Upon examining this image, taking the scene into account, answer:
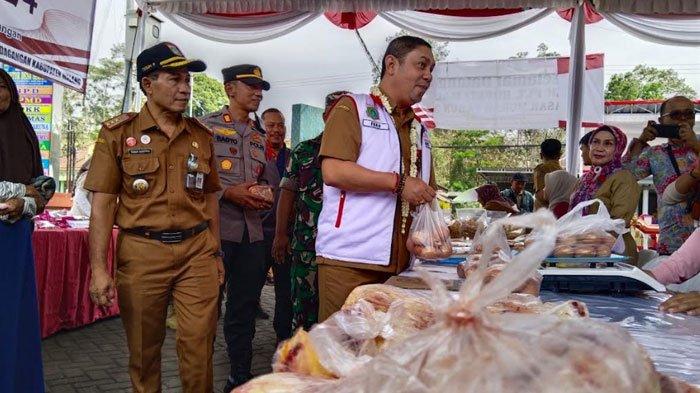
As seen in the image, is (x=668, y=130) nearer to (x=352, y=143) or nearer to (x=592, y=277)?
(x=592, y=277)

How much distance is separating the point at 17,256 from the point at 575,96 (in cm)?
625

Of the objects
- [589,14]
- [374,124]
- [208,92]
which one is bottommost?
[374,124]

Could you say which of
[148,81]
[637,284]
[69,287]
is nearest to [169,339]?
[69,287]

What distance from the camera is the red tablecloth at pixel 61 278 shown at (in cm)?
506

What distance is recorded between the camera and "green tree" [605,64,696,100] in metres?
35.1

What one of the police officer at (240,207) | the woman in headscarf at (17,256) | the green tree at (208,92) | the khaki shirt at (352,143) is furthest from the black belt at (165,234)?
the green tree at (208,92)

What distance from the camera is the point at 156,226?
2.92 meters

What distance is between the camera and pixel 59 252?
5.24 meters

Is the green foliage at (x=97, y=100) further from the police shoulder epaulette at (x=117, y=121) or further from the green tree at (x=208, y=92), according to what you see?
the police shoulder epaulette at (x=117, y=121)

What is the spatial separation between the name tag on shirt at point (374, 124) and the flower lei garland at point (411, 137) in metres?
0.07

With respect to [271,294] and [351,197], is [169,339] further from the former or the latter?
[351,197]

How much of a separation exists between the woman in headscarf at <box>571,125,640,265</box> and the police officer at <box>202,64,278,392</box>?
2.28m

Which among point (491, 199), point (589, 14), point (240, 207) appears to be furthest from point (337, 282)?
point (589, 14)

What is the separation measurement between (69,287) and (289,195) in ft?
8.38
